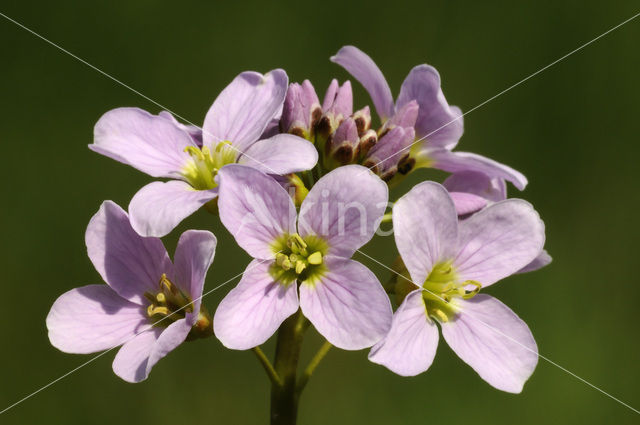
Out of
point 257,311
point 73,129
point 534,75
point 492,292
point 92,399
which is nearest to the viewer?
point 257,311

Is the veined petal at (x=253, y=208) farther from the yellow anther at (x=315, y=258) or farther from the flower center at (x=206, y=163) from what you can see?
the flower center at (x=206, y=163)

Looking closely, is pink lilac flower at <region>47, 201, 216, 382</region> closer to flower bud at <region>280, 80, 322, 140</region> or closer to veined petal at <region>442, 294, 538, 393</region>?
flower bud at <region>280, 80, 322, 140</region>

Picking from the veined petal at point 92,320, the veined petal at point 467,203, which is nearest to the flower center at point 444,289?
the veined petal at point 467,203

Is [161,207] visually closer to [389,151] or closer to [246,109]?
[246,109]

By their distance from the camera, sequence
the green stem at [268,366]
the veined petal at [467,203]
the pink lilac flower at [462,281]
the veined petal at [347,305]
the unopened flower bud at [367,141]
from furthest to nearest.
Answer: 1. the unopened flower bud at [367,141]
2. the veined petal at [467,203]
3. the green stem at [268,366]
4. the pink lilac flower at [462,281]
5. the veined petal at [347,305]

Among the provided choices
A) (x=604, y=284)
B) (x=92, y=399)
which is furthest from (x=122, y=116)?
(x=604, y=284)

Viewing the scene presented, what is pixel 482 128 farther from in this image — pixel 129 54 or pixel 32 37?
pixel 32 37
